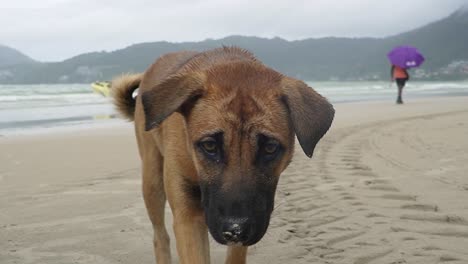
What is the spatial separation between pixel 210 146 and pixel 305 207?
2.74 meters

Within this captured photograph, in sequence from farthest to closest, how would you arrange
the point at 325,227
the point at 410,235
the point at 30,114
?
the point at 30,114
the point at 325,227
the point at 410,235

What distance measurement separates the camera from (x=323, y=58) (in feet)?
322

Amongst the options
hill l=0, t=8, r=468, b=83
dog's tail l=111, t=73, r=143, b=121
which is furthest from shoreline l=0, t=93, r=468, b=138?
hill l=0, t=8, r=468, b=83

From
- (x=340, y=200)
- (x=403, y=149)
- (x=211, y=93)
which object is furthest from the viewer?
(x=403, y=149)

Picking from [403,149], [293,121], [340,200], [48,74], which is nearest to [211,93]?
[293,121]

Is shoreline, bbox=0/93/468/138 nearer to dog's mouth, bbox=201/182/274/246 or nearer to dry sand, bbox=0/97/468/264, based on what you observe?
dry sand, bbox=0/97/468/264

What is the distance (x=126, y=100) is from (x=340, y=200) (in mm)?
2280

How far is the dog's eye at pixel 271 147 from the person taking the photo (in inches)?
105

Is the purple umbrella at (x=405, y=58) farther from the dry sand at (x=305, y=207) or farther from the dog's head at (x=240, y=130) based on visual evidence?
the dog's head at (x=240, y=130)

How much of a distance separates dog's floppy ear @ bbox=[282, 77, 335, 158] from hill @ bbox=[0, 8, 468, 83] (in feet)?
215

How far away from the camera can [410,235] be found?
4246 mm

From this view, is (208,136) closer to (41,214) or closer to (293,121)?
(293,121)

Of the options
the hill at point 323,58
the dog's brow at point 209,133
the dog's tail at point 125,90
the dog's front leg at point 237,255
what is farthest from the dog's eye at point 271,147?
the hill at point 323,58

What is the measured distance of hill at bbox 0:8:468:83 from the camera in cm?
7706
